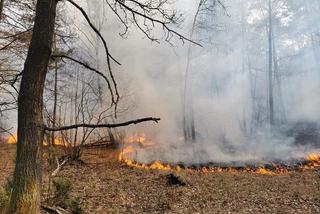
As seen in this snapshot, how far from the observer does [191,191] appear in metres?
10.7

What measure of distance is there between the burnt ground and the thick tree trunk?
5.35 m

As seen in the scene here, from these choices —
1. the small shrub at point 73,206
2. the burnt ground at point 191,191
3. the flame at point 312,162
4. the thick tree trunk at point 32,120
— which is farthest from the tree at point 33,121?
the flame at point 312,162

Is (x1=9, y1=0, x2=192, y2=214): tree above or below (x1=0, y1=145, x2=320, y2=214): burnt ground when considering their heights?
above

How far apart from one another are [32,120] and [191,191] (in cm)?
780

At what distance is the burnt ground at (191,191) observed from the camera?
9.08 m

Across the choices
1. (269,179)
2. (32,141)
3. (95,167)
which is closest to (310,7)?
(269,179)

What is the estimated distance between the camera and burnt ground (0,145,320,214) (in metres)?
9.08

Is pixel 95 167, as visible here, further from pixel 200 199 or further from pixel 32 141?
pixel 32 141

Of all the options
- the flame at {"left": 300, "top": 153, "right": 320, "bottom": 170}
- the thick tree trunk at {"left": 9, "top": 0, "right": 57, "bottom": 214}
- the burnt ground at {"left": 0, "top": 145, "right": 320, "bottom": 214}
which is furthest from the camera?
the flame at {"left": 300, "top": 153, "right": 320, "bottom": 170}

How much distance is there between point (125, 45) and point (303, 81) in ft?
68.9

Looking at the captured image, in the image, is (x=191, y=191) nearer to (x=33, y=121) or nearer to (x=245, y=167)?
(x=245, y=167)

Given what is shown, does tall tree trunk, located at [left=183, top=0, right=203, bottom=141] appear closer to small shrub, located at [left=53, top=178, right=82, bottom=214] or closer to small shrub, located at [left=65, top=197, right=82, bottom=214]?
small shrub, located at [left=53, top=178, right=82, bottom=214]

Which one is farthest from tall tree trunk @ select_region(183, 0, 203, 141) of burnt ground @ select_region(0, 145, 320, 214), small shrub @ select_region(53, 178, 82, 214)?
small shrub @ select_region(53, 178, 82, 214)

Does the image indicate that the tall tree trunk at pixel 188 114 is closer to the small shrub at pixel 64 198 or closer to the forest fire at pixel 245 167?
the forest fire at pixel 245 167
